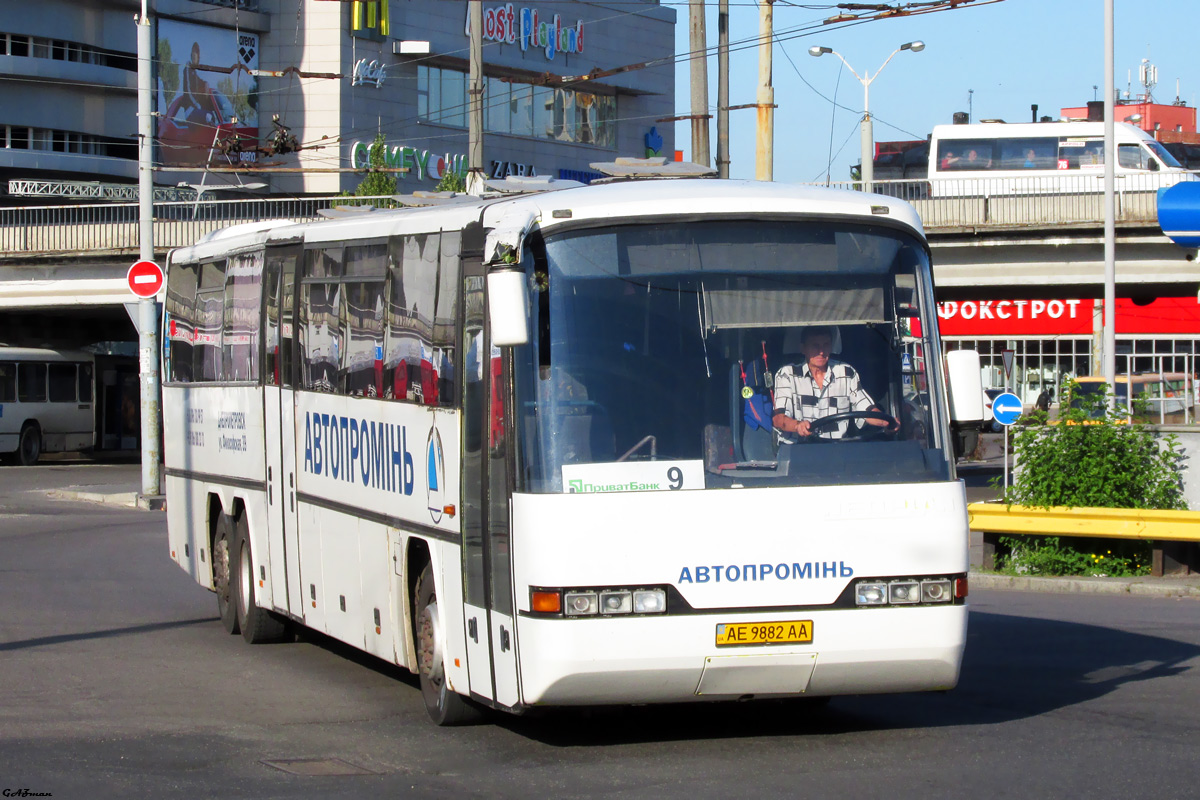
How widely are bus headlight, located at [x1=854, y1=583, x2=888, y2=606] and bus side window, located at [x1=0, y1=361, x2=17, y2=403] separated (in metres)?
36.1

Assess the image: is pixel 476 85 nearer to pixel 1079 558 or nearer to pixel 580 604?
pixel 1079 558

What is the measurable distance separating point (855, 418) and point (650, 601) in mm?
1337

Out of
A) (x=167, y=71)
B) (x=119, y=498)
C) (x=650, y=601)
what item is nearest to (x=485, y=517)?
(x=650, y=601)

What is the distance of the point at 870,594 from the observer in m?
7.59

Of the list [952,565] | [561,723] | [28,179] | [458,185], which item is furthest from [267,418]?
[28,179]

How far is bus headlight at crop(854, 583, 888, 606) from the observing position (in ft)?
24.9

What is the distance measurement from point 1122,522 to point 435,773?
10.5 meters

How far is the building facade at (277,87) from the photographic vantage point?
61.2 meters

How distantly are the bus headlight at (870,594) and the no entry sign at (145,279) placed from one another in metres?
18.4

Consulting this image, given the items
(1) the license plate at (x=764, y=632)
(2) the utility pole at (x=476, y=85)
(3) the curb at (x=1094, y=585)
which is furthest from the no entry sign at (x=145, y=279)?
(1) the license plate at (x=764, y=632)

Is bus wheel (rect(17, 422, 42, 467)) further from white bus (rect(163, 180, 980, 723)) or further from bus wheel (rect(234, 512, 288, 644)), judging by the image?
white bus (rect(163, 180, 980, 723))

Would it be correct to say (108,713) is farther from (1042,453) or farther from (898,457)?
(1042,453)

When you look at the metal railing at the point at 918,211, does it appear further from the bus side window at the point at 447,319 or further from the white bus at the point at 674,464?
the white bus at the point at 674,464

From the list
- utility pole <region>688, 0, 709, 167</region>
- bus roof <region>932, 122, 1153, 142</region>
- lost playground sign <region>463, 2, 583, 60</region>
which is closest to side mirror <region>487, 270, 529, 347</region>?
utility pole <region>688, 0, 709, 167</region>
